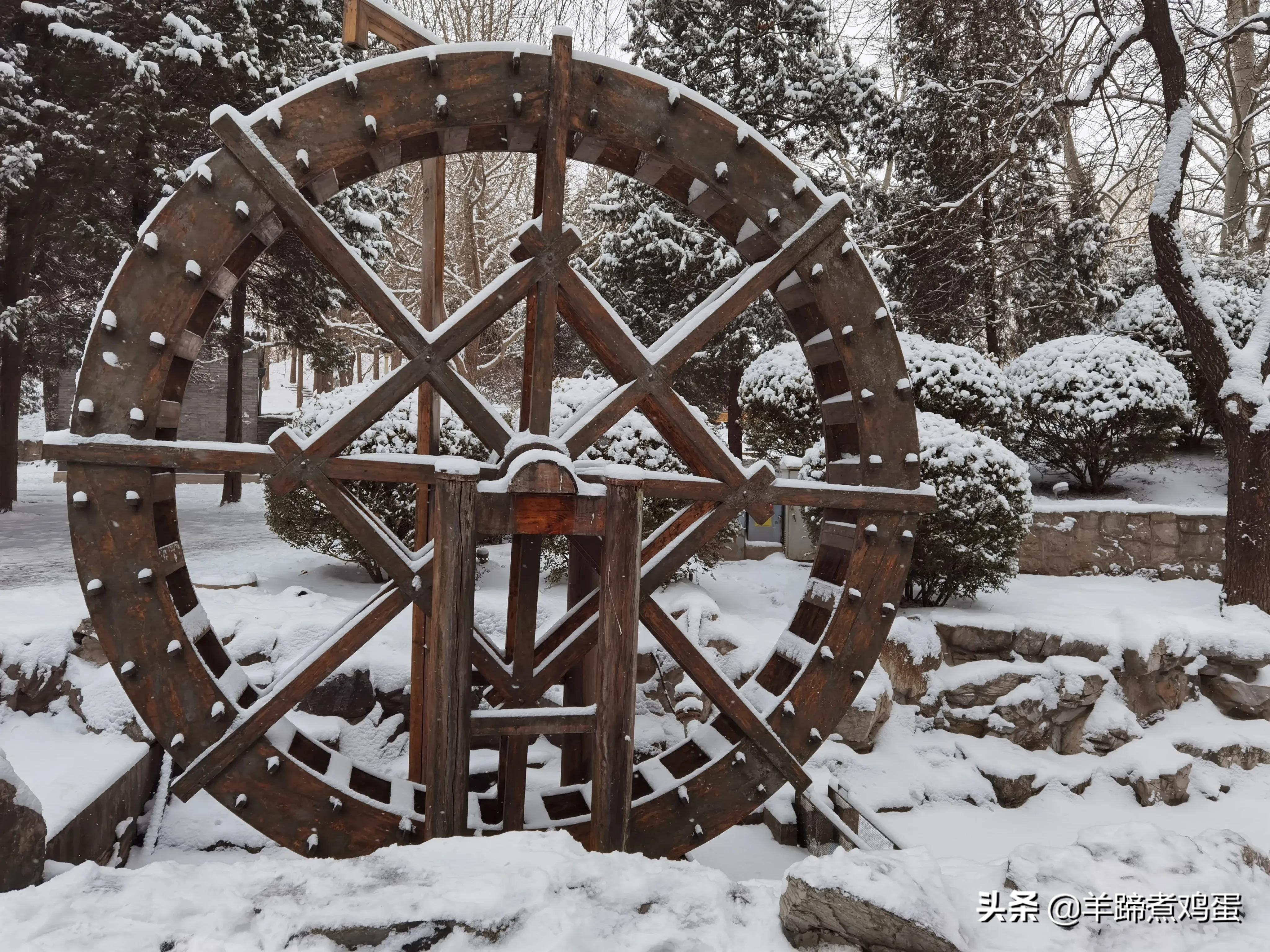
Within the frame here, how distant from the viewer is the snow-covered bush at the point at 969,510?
506cm

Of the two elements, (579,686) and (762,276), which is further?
(579,686)

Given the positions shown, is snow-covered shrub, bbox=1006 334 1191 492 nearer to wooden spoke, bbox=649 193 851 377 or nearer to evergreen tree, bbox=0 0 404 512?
wooden spoke, bbox=649 193 851 377

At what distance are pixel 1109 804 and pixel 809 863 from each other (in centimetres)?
359

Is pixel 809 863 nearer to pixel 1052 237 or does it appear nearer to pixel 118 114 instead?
pixel 118 114

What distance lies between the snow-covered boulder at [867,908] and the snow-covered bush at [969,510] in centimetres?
337

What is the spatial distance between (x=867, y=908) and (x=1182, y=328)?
9.66m

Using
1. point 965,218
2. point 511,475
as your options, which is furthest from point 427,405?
point 965,218

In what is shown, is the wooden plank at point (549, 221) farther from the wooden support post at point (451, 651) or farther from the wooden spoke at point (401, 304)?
the wooden support post at point (451, 651)

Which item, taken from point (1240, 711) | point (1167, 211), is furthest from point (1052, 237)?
point (1240, 711)

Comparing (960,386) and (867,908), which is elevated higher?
(960,386)

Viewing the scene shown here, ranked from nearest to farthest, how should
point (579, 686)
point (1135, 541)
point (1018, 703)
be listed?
1. point (579, 686)
2. point (1018, 703)
3. point (1135, 541)

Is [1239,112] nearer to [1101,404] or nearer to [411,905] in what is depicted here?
[1101,404]

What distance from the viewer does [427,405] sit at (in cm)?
346

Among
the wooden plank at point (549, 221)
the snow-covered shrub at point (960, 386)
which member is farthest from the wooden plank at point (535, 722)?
Result: the snow-covered shrub at point (960, 386)
